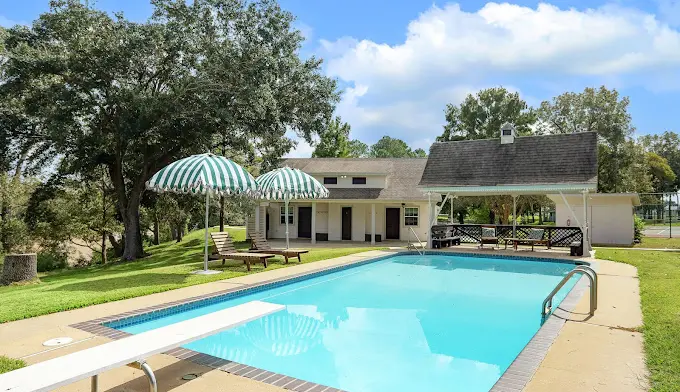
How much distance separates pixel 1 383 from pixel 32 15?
18183 millimetres

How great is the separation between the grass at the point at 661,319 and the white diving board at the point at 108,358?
4553 mm

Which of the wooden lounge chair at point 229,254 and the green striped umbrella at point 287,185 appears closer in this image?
the wooden lounge chair at point 229,254

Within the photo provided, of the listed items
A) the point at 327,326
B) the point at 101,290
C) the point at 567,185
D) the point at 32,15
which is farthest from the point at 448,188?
the point at 32,15

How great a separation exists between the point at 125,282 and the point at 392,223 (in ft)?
55.4

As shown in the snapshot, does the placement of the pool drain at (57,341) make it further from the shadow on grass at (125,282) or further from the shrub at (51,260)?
the shrub at (51,260)

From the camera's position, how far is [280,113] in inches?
722

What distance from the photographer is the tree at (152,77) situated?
15273 mm

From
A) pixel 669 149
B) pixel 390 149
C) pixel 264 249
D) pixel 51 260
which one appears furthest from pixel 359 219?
pixel 669 149

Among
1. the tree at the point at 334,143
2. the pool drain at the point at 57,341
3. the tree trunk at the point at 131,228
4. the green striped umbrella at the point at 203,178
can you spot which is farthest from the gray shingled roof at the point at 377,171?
the pool drain at the point at 57,341

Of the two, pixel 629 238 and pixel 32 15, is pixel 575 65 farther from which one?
pixel 32 15

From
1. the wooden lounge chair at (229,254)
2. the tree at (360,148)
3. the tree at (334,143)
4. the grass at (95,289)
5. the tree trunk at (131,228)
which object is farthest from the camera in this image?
the tree at (360,148)

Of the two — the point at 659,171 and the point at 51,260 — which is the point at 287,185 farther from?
the point at 659,171

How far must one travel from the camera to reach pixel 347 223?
25.4 meters

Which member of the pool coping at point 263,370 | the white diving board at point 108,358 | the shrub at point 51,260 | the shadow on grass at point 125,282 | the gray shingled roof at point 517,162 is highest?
the gray shingled roof at point 517,162
